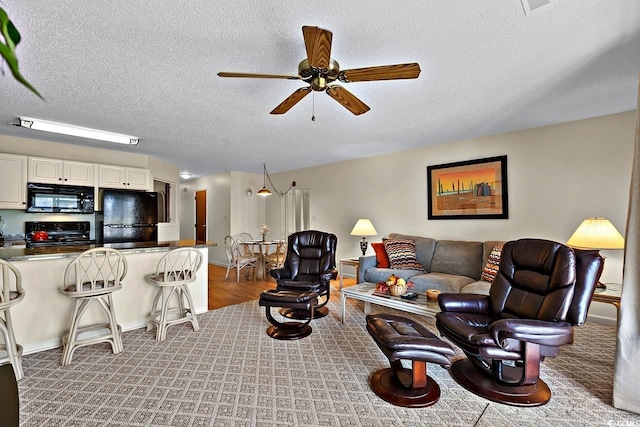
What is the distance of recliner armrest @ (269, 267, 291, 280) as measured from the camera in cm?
400

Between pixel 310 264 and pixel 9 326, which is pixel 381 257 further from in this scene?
pixel 9 326

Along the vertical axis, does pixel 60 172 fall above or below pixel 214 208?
above

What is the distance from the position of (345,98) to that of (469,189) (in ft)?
10.2

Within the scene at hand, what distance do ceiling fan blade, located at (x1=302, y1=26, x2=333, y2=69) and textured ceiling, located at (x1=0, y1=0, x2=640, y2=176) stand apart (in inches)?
8.7

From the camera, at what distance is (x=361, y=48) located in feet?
7.52

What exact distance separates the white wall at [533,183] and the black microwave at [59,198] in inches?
184

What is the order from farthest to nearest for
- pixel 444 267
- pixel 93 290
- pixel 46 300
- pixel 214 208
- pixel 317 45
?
1. pixel 214 208
2. pixel 444 267
3. pixel 46 300
4. pixel 93 290
5. pixel 317 45

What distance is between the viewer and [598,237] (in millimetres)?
3041

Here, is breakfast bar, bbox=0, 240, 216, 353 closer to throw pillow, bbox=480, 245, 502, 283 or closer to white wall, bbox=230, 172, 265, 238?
throw pillow, bbox=480, 245, 502, 283

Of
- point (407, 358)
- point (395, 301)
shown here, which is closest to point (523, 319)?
point (407, 358)

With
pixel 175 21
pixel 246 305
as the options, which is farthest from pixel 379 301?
pixel 175 21

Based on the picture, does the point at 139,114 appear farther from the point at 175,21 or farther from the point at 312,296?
the point at 312,296

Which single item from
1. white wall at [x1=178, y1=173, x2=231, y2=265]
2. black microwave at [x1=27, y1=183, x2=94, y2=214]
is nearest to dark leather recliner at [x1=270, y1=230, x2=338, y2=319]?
black microwave at [x1=27, y1=183, x2=94, y2=214]

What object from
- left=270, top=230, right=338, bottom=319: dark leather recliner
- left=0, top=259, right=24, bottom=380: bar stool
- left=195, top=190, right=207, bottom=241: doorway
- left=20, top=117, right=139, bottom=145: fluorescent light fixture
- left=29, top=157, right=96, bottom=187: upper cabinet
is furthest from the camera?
left=195, top=190, right=207, bottom=241: doorway
